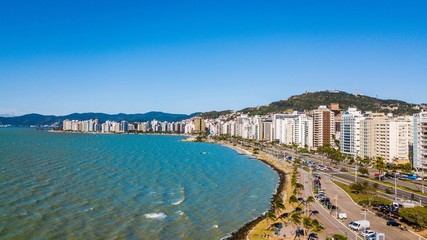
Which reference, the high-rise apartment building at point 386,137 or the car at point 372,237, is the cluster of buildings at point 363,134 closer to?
the high-rise apartment building at point 386,137

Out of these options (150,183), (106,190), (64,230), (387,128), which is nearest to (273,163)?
(387,128)

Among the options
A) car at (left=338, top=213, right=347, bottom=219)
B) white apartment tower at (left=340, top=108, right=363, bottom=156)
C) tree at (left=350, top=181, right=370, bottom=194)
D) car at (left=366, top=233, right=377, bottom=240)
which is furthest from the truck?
white apartment tower at (left=340, top=108, right=363, bottom=156)

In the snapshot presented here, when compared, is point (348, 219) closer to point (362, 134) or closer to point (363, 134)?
point (363, 134)

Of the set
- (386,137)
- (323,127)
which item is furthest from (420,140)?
(323,127)

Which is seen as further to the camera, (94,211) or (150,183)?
(150,183)

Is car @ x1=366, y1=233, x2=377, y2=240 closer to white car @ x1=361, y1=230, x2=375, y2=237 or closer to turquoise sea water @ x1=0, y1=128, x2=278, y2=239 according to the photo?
white car @ x1=361, y1=230, x2=375, y2=237

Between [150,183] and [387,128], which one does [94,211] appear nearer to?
[150,183]

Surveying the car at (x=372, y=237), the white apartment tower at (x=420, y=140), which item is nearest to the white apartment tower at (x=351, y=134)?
the white apartment tower at (x=420, y=140)

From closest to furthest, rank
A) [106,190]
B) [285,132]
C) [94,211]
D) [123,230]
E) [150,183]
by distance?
[123,230] < [94,211] < [106,190] < [150,183] < [285,132]
